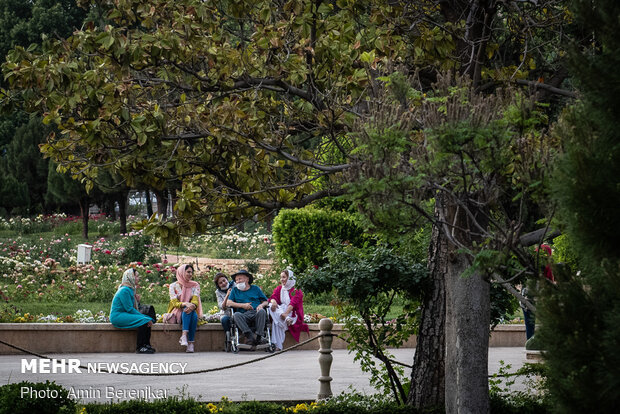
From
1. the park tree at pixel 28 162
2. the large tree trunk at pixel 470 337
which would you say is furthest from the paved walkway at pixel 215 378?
the park tree at pixel 28 162

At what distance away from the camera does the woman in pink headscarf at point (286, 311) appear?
1309 cm

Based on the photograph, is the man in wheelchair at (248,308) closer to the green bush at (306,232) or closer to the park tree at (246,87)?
the park tree at (246,87)

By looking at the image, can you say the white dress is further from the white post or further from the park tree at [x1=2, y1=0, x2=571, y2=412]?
the white post

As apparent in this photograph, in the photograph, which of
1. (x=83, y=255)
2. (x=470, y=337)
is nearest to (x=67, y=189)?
(x=83, y=255)

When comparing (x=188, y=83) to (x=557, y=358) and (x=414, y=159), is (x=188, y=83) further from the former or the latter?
(x=557, y=358)

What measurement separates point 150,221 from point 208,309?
875cm

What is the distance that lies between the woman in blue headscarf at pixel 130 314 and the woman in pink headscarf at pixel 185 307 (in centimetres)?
52

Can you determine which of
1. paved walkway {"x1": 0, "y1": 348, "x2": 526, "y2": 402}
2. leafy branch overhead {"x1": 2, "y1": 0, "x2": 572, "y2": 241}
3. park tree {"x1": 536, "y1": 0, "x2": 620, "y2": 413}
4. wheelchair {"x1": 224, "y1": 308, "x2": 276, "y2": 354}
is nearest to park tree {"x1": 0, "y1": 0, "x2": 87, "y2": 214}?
wheelchair {"x1": 224, "y1": 308, "x2": 276, "y2": 354}

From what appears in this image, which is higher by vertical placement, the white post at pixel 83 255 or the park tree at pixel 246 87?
the park tree at pixel 246 87

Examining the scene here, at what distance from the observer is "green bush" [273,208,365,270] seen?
63.4ft

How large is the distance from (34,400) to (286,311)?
281 inches

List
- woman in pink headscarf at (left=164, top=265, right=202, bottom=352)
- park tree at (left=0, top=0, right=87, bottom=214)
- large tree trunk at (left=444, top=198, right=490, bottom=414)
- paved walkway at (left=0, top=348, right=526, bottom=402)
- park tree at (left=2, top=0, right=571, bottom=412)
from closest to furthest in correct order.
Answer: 1. large tree trunk at (left=444, top=198, right=490, bottom=414)
2. park tree at (left=2, top=0, right=571, bottom=412)
3. paved walkway at (left=0, top=348, right=526, bottom=402)
4. woman in pink headscarf at (left=164, top=265, right=202, bottom=352)
5. park tree at (left=0, top=0, right=87, bottom=214)

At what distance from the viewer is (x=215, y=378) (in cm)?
1079

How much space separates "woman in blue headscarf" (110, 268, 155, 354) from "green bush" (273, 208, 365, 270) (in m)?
6.95
